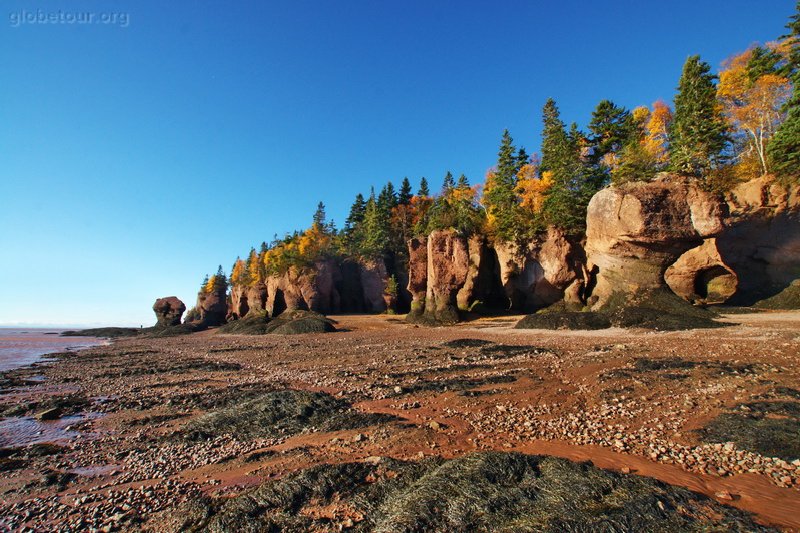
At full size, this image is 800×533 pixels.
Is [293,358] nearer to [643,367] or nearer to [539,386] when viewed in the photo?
[539,386]

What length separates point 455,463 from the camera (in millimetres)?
5184

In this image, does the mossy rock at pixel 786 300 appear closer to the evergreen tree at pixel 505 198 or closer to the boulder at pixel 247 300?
the evergreen tree at pixel 505 198

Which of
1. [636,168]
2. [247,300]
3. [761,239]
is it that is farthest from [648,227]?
[247,300]

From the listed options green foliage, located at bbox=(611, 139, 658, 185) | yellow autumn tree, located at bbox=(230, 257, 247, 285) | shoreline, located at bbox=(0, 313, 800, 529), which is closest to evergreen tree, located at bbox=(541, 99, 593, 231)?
green foliage, located at bbox=(611, 139, 658, 185)

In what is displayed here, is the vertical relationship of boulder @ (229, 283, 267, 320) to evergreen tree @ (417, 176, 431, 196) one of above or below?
below

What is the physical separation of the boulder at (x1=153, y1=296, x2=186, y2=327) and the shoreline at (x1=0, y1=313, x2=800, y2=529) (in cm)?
5940

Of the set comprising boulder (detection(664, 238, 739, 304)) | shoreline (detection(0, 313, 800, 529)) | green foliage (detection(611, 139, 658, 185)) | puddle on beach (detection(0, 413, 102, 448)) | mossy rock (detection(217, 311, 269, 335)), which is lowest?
shoreline (detection(0, 313, 800, 529))

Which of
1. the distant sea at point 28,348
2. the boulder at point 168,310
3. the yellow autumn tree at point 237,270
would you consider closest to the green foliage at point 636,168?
the distant sea at point 28,348

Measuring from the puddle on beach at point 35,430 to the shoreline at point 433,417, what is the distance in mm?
493

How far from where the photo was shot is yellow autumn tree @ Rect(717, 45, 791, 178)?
2736 centimetres

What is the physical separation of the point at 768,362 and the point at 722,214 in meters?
16.4

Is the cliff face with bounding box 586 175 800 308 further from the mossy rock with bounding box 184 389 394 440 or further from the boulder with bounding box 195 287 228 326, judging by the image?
the boulder with bounding box 195 287 228 326

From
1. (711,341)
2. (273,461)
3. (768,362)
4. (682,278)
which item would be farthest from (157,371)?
(682,278)

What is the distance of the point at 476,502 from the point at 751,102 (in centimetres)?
4143
